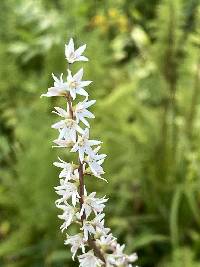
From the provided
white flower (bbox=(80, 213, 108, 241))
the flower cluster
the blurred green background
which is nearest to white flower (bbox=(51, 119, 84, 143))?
the flower cluster

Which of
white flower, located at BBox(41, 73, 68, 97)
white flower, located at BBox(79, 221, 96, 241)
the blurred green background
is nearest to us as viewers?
white flower, located at BBox(41, 73, 68, 97)

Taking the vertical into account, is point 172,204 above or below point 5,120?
below

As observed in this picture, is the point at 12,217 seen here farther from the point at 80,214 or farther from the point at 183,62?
the point at 80,214

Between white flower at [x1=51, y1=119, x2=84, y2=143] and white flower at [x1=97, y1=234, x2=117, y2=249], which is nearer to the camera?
white flower at [x1=51, y1=119, x2=84, y2=143]

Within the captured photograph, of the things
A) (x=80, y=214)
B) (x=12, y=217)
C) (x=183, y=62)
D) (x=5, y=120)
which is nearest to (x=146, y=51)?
(x=183, y=62)

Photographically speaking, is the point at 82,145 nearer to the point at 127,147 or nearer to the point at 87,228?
the point at 87,228

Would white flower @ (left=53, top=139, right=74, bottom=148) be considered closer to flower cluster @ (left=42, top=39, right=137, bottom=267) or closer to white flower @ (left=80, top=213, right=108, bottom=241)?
flower cluster @ (left=42, top=39, right=137, bottom=267)
